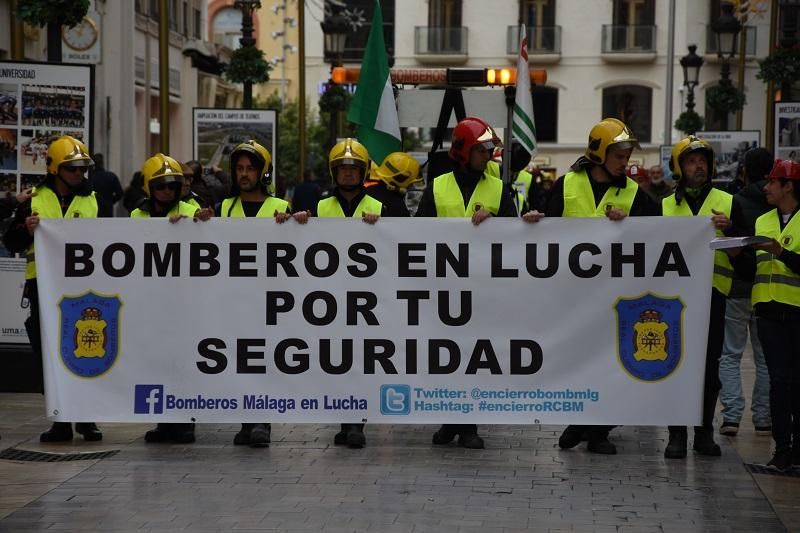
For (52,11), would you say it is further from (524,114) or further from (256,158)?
(524,114)

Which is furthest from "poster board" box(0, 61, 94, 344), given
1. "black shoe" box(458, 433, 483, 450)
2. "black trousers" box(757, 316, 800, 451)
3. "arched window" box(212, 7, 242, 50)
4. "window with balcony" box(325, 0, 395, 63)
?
"arched window" box(212, 7, 242, 50)

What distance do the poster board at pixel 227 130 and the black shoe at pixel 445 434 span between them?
1052cm

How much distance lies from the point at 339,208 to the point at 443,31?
53647mm

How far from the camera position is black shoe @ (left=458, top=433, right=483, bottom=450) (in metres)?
9.95

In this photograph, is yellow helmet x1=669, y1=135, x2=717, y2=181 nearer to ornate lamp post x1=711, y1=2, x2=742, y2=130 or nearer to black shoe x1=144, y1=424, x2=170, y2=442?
black shoe x1=144, y1=424, x2=170, y2=442

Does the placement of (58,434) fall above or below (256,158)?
below

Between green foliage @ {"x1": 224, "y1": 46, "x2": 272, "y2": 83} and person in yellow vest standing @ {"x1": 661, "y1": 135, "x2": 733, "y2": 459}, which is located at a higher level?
green foliage @ {"x1": 224, "y1": 46, "x2": 272, "y2": 83}

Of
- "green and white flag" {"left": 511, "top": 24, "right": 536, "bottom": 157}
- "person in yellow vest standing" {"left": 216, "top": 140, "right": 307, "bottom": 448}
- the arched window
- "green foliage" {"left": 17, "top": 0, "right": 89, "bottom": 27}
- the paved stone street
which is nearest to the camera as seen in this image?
the paved stone street

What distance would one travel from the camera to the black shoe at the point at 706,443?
32.2 ft

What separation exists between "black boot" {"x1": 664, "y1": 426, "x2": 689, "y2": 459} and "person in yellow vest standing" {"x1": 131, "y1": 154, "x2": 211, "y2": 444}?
3.09 metres

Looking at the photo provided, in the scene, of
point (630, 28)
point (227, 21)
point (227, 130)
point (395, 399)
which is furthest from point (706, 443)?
point (227, 21)

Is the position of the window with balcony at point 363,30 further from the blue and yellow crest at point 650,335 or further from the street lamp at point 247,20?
the blue and yellow crest at point 650,335

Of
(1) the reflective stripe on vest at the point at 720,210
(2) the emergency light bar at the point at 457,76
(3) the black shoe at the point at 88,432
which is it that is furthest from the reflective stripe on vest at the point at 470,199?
(2) the emergency light bar at the point at 457,76

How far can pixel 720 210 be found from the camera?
32.2ft
